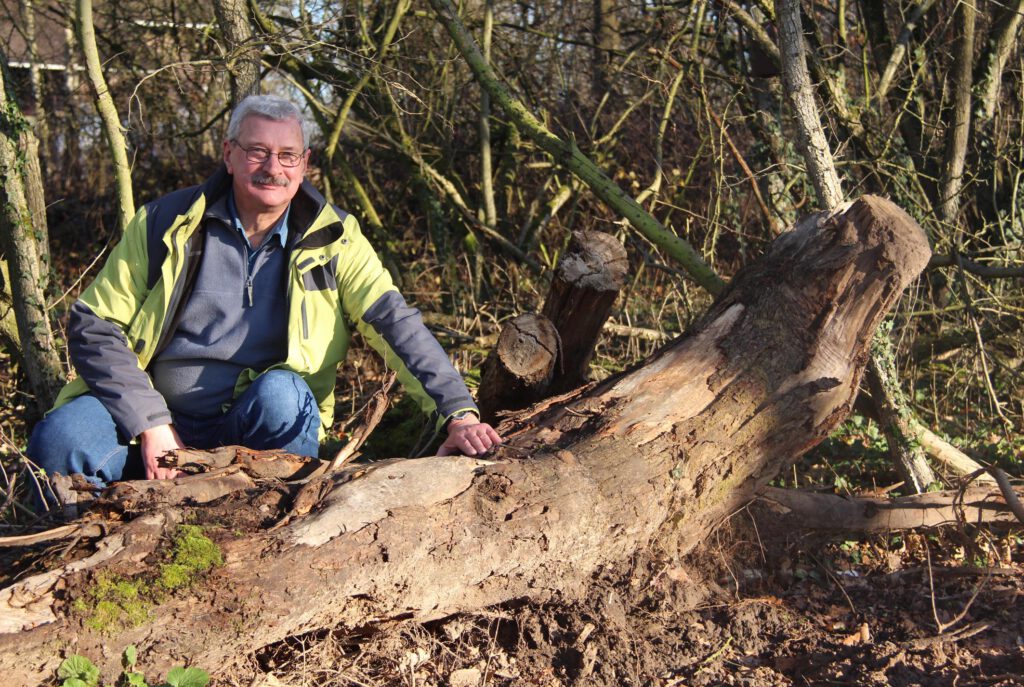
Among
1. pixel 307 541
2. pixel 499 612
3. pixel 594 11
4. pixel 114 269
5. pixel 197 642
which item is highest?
pixel 594 11

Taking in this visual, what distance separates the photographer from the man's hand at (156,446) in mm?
2957

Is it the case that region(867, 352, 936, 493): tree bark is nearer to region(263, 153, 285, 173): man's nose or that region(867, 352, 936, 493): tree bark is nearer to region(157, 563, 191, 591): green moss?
region(263, 153, 285, 173): man's nose

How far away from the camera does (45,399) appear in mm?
4375

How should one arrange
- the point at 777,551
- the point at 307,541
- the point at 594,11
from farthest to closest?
the point at 594,11, the point at 777,551, the point at 307,541

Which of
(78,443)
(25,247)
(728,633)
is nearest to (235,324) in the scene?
(78,443)

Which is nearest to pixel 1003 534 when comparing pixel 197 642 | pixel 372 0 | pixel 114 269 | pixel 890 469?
pixel 890 469

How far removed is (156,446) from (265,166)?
1.01 metres

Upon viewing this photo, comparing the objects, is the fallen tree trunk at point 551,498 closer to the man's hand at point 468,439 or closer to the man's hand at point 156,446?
the man's hand at point 468,439

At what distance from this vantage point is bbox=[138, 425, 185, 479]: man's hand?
9.70ft

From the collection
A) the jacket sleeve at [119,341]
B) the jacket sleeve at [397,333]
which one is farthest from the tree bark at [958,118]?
the jacket sleeve at [119,341]

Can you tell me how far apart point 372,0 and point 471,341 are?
2.56 meters

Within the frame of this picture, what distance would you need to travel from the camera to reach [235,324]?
328 centimetres

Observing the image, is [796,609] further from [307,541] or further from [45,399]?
[45,399]

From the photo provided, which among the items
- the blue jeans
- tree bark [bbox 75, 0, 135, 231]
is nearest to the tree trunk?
tree bark [bbox 75, 0, 135, 231]
